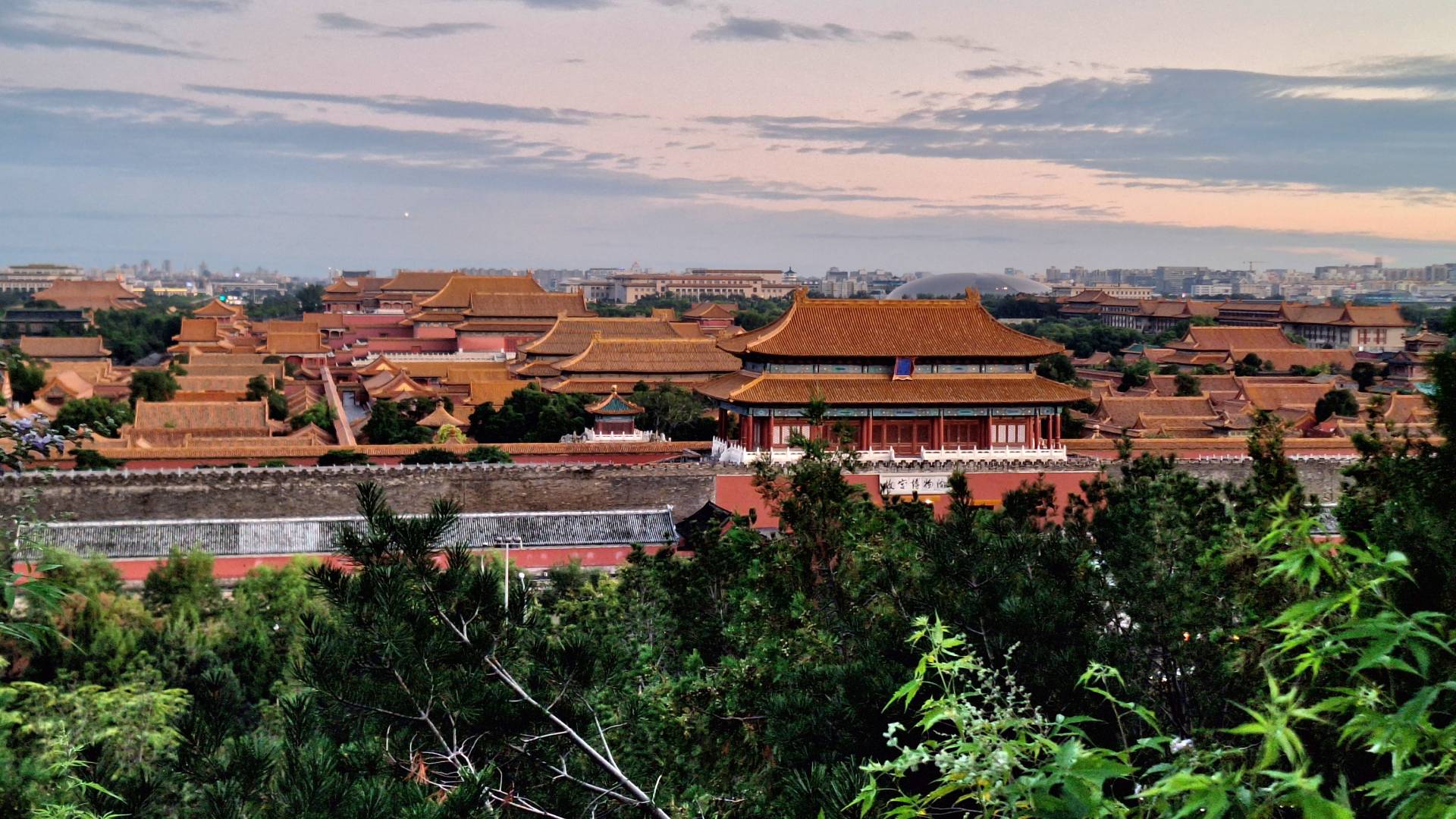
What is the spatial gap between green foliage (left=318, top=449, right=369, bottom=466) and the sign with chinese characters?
10.4 meters

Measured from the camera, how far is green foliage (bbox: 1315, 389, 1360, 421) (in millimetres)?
34594

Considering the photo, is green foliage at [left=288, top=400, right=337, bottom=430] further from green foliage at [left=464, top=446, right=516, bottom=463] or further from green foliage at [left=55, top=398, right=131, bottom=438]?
green foliage at [left=464, top=446, right=516, bottom=463]

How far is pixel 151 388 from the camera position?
120ft

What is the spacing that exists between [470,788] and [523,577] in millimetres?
846

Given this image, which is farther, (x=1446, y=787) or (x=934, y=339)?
(x=934, y=339)

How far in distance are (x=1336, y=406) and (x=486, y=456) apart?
75.3ft

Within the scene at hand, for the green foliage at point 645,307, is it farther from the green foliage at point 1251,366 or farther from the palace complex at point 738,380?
the green foliage at point 1251,366

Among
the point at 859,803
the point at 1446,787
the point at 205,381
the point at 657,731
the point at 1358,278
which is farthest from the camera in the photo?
the point at 1358,278

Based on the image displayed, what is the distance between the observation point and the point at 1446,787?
265cm

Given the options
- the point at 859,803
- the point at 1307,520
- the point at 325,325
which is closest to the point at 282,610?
the point at 859,803

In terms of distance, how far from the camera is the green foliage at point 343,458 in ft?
83.8

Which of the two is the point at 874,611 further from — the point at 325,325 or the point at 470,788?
the point at 325,325

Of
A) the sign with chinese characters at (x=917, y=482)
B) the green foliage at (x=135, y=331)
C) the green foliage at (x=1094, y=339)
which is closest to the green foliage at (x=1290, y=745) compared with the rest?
the sign with chinese characters at (x=917, y=482)

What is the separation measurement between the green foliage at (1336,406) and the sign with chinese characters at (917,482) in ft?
56.4
